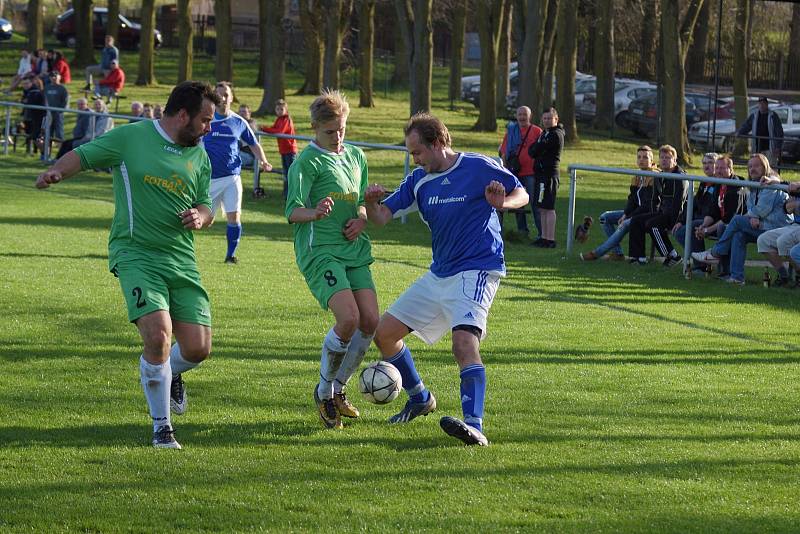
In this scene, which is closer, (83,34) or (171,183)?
(171,183)

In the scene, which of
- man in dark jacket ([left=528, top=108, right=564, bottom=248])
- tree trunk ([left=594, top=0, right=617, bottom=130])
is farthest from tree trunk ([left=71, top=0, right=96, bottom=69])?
man in dark jacket ([left=528, top=108, right=564, bottom=248])

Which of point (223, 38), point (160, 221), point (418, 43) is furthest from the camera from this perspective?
point (223, 38)

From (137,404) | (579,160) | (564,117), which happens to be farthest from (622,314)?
(564,117)

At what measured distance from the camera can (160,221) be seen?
730cm

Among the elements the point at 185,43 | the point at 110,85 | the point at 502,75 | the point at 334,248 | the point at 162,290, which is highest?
the point at 185,43

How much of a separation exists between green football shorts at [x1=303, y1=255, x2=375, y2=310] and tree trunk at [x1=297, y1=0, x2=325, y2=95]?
37595 millimetres

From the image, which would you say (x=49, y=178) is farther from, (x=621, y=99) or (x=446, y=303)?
(x=621, y=99)

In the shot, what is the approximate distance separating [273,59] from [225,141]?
24.2 metres

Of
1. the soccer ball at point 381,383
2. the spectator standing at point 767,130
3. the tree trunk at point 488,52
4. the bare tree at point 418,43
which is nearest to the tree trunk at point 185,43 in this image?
the tree trunk at point 488,52

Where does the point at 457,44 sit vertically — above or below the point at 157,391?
above

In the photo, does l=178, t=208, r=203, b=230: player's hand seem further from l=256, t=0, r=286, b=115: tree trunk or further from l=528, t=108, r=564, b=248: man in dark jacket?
l=256, t=0, r=286, b=115: tree trunk

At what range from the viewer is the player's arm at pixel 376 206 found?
771 centimetres

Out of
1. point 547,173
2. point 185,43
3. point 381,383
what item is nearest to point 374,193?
point 381,383

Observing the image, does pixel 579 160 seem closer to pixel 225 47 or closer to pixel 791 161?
pixel 791 161
